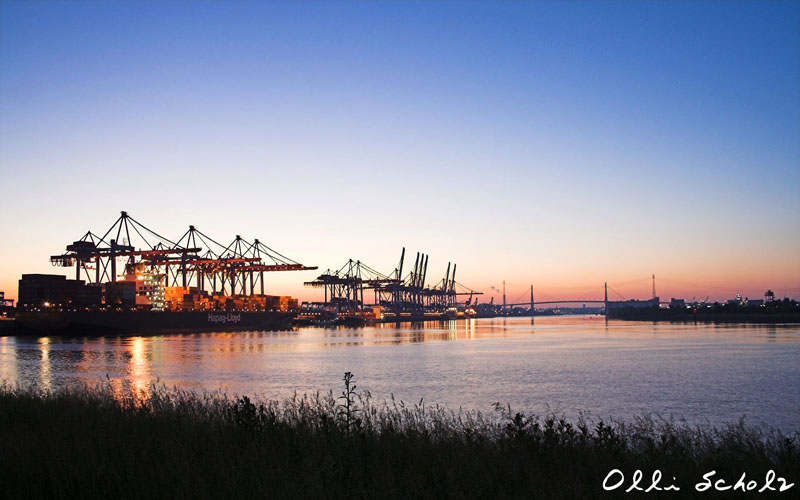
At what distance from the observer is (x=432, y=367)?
1970 inches

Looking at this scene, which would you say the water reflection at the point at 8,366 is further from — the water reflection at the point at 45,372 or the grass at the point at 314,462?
the grass at the point at 314,462

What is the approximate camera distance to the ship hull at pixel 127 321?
108 meters

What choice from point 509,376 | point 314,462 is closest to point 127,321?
point 509,376

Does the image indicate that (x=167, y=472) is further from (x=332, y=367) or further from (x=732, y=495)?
(x=332, y=367)
